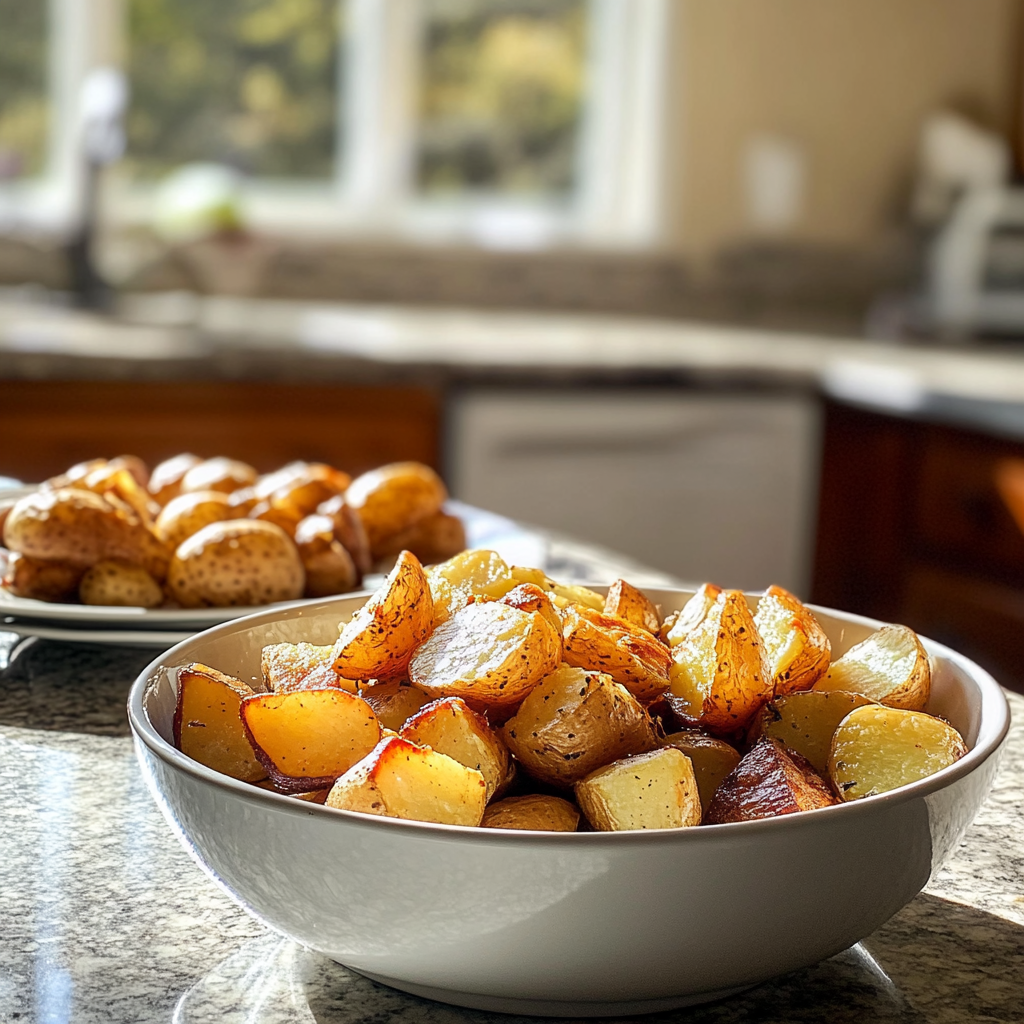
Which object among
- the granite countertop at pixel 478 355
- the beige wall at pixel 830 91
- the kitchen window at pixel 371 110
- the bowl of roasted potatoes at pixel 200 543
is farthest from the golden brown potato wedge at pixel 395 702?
the beige wall at pixel 830 91

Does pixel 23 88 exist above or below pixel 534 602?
above

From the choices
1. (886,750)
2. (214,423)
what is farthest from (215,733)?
(214,423)

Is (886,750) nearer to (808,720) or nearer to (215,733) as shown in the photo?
(808,720)

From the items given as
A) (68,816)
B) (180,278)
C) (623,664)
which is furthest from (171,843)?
(180,278)

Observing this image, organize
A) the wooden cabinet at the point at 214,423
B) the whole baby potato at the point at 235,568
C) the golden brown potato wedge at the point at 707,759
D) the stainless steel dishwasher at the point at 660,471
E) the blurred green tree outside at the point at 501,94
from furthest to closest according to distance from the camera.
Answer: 1. the blurred green tree outside at the point at 501,94
2. the stainless steel dishwasher at the point at 660,471
3. the wooden cabinet at the point at 214,423
4. the whole baby potato at the point at 235,568
5. the golden brown potato wedge at the point at 707,759

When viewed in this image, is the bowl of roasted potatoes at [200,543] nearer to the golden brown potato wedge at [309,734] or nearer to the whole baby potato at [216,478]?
the whole baby potato at [216,478]

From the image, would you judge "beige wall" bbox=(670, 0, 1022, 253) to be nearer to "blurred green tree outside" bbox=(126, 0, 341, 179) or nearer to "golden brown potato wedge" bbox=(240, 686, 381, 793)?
"blurred green tree outside" bbox=(126, 0, 341, 179)

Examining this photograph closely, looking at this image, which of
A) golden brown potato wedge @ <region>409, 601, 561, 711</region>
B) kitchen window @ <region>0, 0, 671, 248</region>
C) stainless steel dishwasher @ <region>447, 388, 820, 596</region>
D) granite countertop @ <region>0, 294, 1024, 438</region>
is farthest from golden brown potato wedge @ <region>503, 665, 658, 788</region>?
kitchen window @ <region>0, 0, 671, 248</region>

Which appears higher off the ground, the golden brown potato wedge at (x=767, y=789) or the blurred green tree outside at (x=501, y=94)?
the blurred green tree outside at (x=501, y=94)
